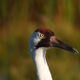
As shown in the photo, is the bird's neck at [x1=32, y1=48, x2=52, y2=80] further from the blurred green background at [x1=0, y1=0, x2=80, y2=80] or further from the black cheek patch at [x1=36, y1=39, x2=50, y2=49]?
the blurred green background at [x1=0, y1=0, x2=80, y2=80]

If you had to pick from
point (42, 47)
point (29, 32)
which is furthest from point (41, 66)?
point (29, 32)

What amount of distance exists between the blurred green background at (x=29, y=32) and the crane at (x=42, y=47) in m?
1.83

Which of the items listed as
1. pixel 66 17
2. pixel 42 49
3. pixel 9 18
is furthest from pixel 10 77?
pixel 42 49

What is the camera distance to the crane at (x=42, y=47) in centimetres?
200

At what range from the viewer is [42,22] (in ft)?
13.3

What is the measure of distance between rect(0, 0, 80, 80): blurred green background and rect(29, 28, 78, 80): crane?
183 centimetres

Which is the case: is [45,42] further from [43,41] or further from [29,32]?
[29,32]

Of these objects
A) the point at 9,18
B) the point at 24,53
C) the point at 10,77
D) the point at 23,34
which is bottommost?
the point at 10,77

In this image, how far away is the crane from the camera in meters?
2.00

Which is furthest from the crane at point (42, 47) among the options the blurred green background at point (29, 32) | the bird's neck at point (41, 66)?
the blurred green background at point (29, 32)

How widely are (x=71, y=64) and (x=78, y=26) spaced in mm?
717

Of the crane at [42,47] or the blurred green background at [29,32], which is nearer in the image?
the crane at [42,47]

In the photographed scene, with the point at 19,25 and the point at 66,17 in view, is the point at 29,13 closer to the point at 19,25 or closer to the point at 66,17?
the point at 19,25

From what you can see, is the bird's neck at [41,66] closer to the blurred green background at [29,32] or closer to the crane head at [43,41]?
the crane head at [43,41]
